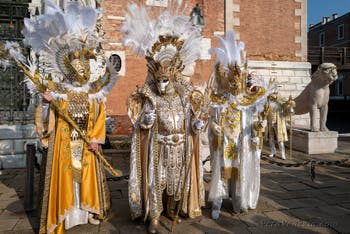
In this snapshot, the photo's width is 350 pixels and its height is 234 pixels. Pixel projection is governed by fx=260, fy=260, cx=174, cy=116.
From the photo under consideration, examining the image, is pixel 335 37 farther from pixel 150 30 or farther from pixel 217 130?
pixel 150 30

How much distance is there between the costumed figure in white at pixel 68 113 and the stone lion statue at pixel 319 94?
7.04 metres

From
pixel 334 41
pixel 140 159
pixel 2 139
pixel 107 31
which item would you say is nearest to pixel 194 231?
pixel 140 159

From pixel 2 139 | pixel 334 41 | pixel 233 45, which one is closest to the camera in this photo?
pixel 233 45

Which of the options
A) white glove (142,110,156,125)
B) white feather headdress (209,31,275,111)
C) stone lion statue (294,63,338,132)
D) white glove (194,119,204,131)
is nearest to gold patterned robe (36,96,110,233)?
white glove (142,110,156,125)

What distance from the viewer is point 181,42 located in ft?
11.7

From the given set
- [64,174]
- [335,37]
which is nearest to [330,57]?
[335,37]

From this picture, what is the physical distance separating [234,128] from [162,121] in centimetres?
114

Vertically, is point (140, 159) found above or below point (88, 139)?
below

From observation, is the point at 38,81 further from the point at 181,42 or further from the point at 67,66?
the point at 181,42

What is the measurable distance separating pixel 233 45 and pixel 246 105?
919mm

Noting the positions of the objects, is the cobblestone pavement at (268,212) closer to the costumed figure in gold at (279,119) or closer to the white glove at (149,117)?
the white glove at (149,117)

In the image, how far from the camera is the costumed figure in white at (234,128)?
3857 mm

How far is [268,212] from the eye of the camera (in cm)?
406

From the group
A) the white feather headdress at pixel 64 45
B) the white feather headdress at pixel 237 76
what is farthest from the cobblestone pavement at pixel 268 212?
the white feather headdress at pixel 64 45
